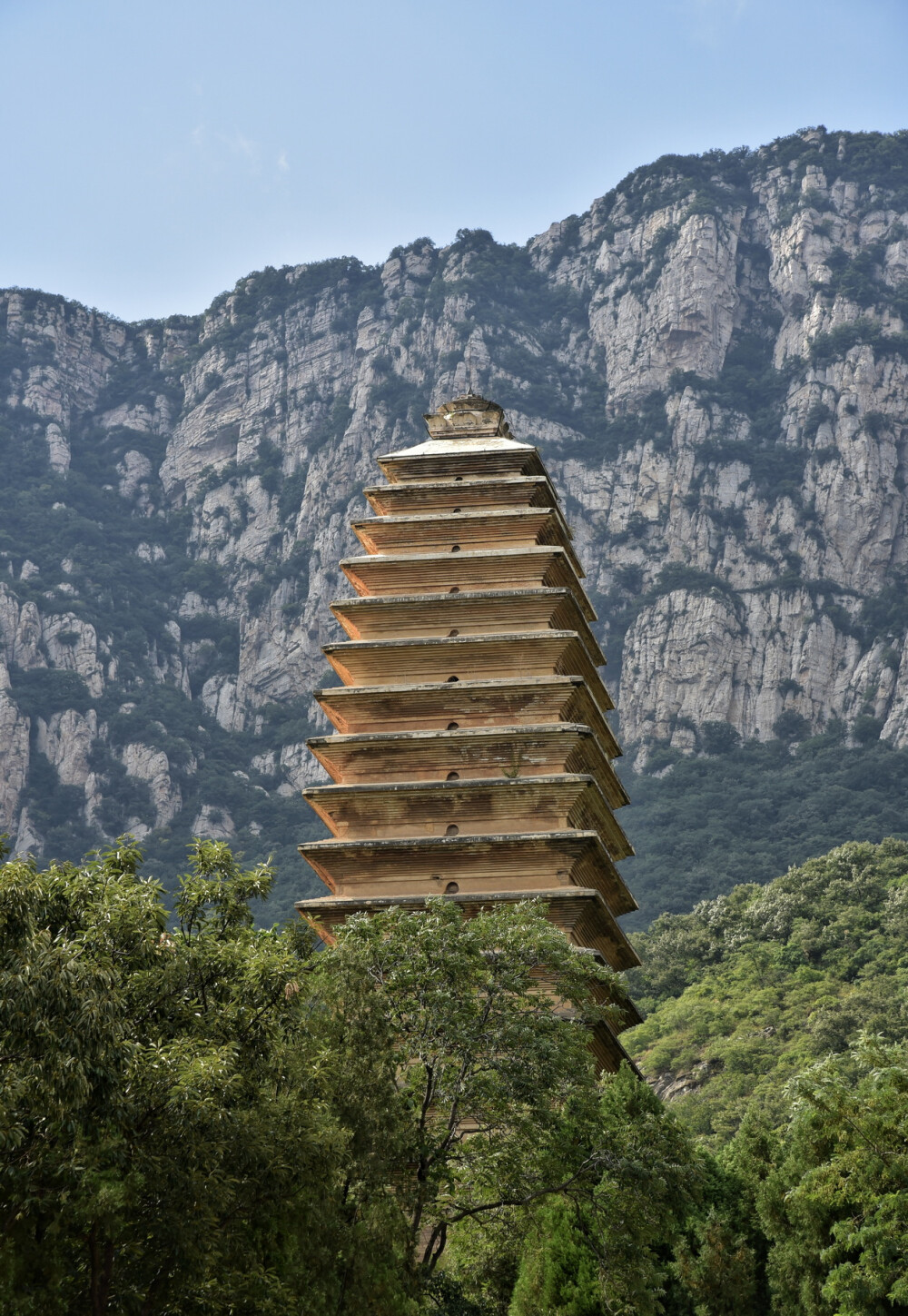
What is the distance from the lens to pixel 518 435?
115 metres

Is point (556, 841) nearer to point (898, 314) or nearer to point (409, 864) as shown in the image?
point (409, 864)

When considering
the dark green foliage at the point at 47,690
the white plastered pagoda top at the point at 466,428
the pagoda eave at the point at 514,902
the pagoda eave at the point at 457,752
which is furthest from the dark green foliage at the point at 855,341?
the pagoda eave at the point at 514,902

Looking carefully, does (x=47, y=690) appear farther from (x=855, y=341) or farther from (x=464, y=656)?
(x=464, y=656)

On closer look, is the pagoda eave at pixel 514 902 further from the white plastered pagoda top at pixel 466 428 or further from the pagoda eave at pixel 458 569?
Result: the white plastered pagoda top at pixel 466 428

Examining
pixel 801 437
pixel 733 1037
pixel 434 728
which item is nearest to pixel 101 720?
pixel 801 437

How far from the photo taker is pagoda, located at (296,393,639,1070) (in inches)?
850

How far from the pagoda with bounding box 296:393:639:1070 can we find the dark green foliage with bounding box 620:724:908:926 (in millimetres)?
52074

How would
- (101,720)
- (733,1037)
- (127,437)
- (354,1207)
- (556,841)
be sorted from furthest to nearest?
(127,437), (101,720), (733,1037), (556,841), (354,1207)

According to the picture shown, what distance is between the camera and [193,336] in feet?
467

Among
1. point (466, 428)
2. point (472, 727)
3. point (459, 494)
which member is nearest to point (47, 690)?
point (466, 428)

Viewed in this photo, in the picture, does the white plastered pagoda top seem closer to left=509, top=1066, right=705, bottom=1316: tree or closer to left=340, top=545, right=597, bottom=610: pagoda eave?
left=340, top=545, right=597, bottom=610: pagoda eave

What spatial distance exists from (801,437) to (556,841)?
9421cm

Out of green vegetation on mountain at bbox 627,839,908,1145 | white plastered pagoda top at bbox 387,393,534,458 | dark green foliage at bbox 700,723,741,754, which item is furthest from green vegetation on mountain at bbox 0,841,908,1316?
dark green foliage at bbox 700,723,741,754

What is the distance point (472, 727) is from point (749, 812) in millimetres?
65396
